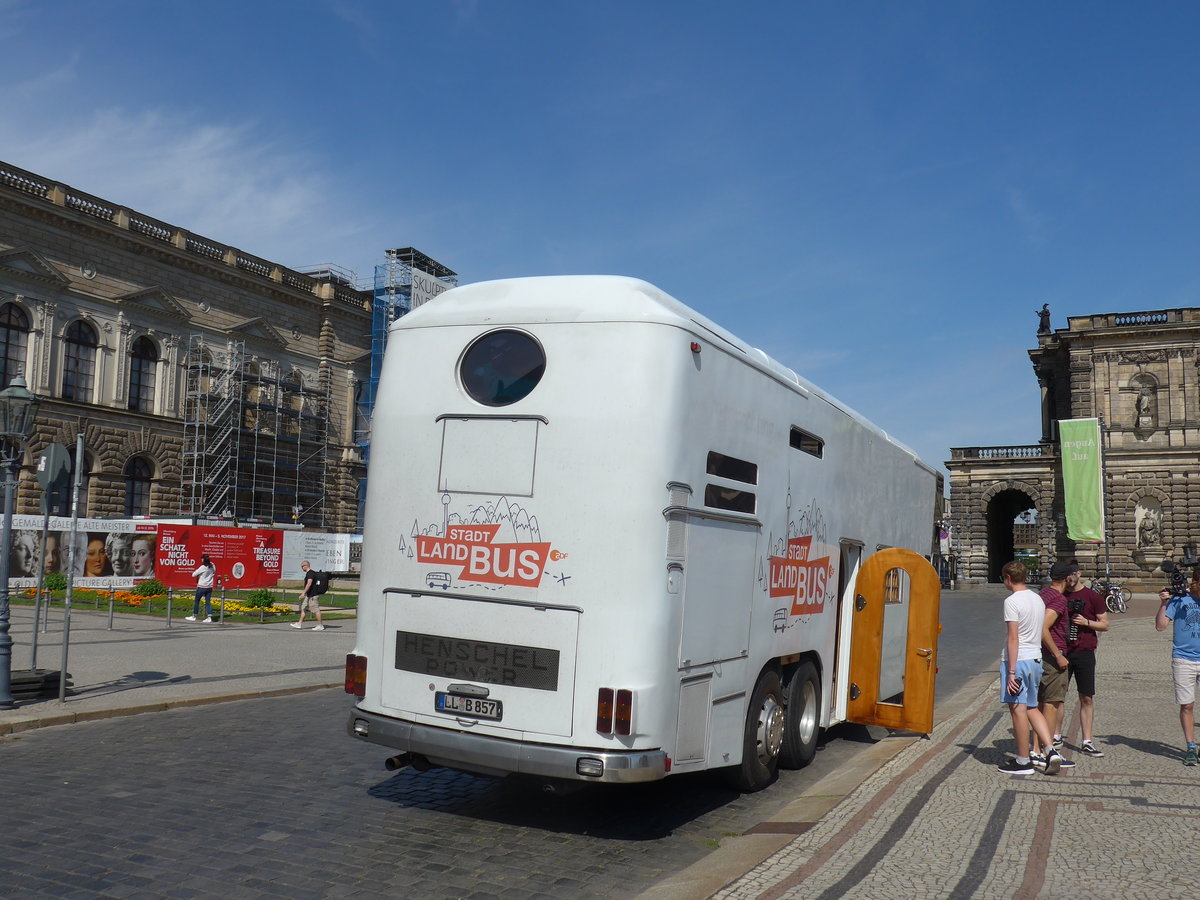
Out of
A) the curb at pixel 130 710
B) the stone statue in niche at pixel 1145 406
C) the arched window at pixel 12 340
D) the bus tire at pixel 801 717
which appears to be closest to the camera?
the bus tire at pixel 801 717

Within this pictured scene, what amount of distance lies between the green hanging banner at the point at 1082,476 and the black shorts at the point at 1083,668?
4706 cm

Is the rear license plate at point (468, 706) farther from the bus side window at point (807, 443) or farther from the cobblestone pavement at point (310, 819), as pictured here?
the bus side window at point (807, 443)

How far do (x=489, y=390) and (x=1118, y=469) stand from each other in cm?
6229

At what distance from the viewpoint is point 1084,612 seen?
31.4 ft

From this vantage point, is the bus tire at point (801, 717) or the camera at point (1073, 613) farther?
the camera at point (1073, 613)

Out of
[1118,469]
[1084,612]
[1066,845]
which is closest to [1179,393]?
[1118,469]

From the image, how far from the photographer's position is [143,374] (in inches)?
1683

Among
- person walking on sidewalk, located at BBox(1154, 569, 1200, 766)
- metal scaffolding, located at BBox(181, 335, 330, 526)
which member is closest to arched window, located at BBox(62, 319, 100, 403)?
metal scaffolding, located at BBox(181, 335, 330, 526)

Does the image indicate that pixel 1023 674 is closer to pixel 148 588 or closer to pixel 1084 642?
pixel 1084 642

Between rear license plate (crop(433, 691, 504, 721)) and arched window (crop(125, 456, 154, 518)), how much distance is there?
3962 cm

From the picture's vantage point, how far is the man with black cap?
900 cm

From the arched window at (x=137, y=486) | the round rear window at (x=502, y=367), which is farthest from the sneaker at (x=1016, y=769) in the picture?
Answer: the arched window at (x=137, y=486)

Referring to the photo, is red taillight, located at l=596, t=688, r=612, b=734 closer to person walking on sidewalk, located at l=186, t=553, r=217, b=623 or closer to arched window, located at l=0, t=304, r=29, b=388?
person walking on sidewalk, located at l=186, t=553, r=217, b=623

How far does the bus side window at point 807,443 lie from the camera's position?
27.0 feet
